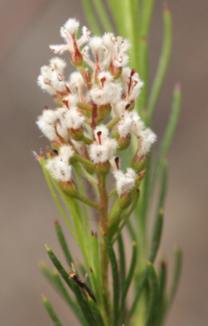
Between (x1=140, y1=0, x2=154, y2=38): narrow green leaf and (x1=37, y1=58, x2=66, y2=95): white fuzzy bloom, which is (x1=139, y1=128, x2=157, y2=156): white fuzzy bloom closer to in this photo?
(x1=37, y1=58, x2=66, y2=95): white fuzzy bloom

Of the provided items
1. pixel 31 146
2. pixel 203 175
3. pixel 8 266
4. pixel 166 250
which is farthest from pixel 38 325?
pixel 203 175

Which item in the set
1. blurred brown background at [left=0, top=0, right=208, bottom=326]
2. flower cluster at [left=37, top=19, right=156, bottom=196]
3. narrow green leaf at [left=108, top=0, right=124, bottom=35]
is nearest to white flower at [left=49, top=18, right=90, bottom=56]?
flower cluster at [left=37, top=19, right=156, bottom=196]

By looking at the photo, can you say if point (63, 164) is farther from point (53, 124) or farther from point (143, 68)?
point (143, 68)

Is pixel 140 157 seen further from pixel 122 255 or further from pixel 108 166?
pixel 122 255

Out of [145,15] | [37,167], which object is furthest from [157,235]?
[37,167]

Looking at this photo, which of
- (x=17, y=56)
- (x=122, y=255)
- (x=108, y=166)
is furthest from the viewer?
(x=17, y=56)
